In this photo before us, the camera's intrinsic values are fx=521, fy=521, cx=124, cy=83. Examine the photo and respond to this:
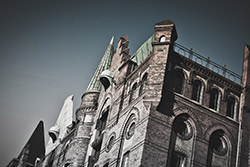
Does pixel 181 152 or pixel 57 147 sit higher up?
pixel 57 147

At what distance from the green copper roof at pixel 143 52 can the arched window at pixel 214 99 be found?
17.2 feet

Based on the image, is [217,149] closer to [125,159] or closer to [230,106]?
[230,106]

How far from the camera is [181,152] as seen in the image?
93.0ft

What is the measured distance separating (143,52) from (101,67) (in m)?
6.53

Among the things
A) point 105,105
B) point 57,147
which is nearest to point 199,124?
A: point 105,105

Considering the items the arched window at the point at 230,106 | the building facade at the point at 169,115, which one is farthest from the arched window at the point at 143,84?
the arched window at the point at 230,106

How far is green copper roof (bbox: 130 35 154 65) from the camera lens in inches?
1364

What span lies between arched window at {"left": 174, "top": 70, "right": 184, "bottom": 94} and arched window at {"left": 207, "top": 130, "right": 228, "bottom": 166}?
3230 millimetres

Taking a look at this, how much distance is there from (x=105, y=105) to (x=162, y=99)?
24.4 feet

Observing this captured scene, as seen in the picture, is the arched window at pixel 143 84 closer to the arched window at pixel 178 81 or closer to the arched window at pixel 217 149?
the arched window at pixel 178 81

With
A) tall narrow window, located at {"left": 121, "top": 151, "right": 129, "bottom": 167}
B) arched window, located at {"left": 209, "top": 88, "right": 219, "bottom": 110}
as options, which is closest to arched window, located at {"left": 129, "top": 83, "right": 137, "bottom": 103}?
tall narrow window, located at {"left": 121, "top": 151, "right": 129, "bottom": 167}

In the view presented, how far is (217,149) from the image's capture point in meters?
30.1

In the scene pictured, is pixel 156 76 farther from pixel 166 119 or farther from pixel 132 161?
pixel 132 161

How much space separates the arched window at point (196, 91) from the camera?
30.8 meters
